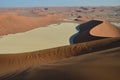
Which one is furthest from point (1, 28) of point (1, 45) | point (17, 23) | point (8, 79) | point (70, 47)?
point (8, 79)

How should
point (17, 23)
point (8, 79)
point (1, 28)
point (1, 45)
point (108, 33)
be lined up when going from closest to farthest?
point (8, 79) → point (1, 45) → point (108, 33) → point (1, 28) → point (17, 23)

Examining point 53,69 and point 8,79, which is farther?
point 8,79

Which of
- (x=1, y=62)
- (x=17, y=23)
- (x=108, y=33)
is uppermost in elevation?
(x=1, y=62)

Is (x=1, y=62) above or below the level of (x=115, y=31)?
above

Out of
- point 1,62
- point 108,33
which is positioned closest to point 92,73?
point 1,62

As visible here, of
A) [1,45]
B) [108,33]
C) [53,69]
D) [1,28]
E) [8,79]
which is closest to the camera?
[53,69]

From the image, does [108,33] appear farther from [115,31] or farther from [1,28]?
[1,28]
